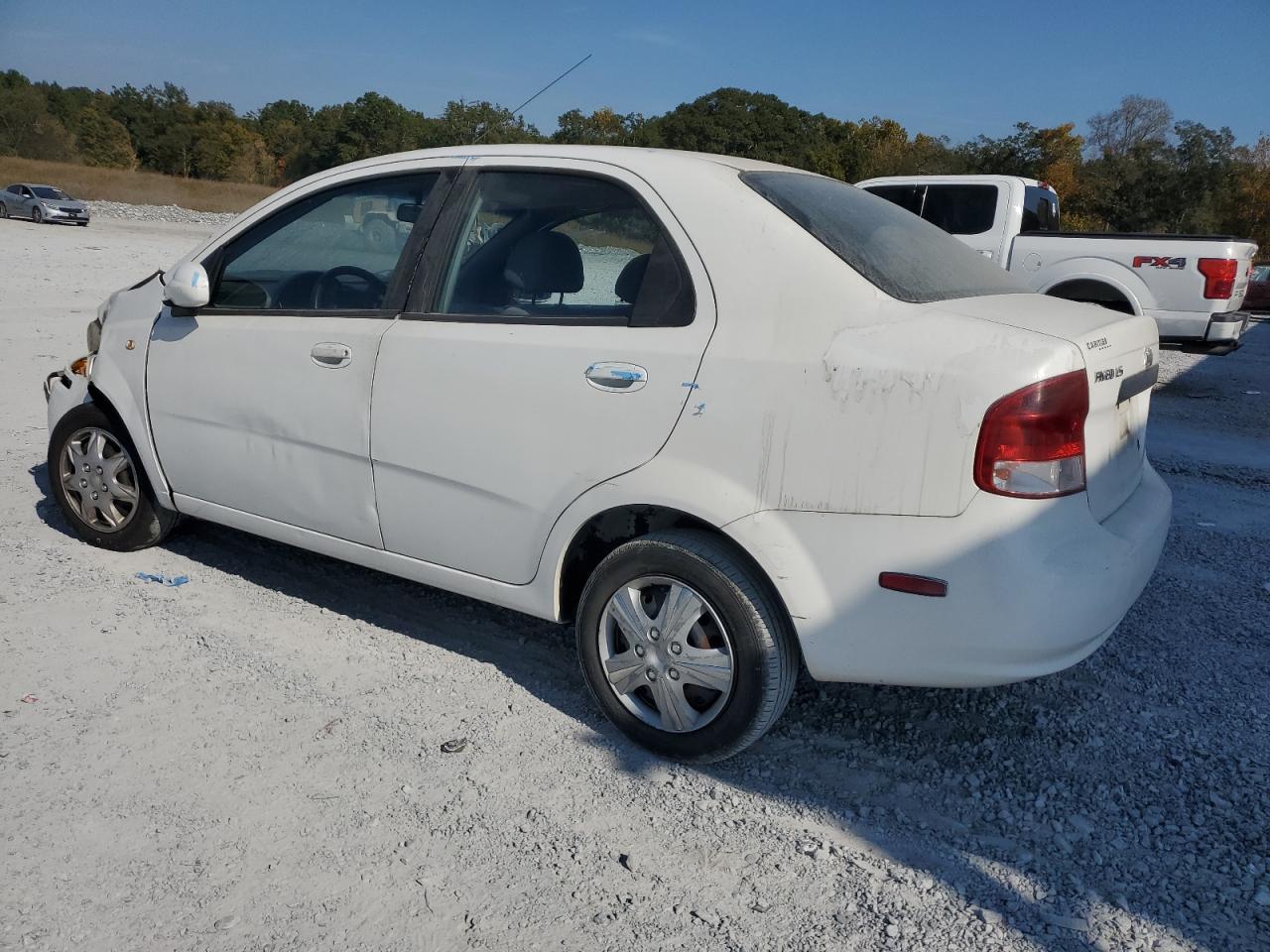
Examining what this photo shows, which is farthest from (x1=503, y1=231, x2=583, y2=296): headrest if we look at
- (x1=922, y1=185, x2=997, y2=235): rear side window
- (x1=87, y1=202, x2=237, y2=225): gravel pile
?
(x1=87, y1=202, x2=237, y2=225): gravel pile

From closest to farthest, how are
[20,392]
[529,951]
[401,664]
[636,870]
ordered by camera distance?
[529,951] < [636,870] < [401,664] < [20,392]

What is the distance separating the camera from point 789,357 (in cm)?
271

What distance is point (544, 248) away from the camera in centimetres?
346

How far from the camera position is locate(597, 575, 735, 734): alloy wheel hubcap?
2916 millimetres

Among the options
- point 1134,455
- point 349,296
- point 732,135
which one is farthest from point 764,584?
point 732,135

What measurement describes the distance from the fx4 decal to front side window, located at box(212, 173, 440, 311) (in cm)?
924

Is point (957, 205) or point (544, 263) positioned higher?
point (957, 205)

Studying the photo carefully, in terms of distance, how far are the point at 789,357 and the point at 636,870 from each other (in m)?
1.42

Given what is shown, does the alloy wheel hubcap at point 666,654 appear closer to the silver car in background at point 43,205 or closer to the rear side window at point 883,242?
the rear side window at point 883,242

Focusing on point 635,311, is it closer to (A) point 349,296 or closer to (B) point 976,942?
(A) point 349,296

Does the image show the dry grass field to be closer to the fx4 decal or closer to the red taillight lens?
the fx4 decal

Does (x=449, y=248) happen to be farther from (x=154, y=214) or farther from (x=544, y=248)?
(x=154, y=214)

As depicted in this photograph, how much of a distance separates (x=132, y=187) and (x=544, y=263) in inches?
2291

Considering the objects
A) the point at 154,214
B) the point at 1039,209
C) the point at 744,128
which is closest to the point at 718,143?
the point at 744,128
